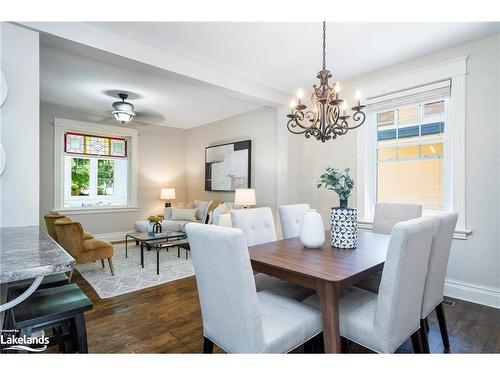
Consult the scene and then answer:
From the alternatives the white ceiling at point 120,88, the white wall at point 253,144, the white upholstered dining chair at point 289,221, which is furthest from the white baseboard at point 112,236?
the white upholstered dining chair at point 289,221

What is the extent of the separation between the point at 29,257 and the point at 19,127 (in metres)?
1.27

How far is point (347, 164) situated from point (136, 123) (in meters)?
4.45

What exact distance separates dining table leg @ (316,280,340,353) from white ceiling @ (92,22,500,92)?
213 cm

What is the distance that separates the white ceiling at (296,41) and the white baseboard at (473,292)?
237cm

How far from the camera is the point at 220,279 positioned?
1281 millimetres

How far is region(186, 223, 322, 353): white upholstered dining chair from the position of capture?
1192mm

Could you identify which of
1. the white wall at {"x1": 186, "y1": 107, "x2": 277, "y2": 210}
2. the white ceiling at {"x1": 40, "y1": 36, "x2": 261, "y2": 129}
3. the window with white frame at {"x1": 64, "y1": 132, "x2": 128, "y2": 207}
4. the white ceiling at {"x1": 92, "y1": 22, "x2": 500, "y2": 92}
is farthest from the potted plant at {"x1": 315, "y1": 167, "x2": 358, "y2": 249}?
the window with white frame at {"x1": 64, "y1": 132, "x2": 128, "y2": 207}

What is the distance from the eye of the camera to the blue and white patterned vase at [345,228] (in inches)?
78.1
